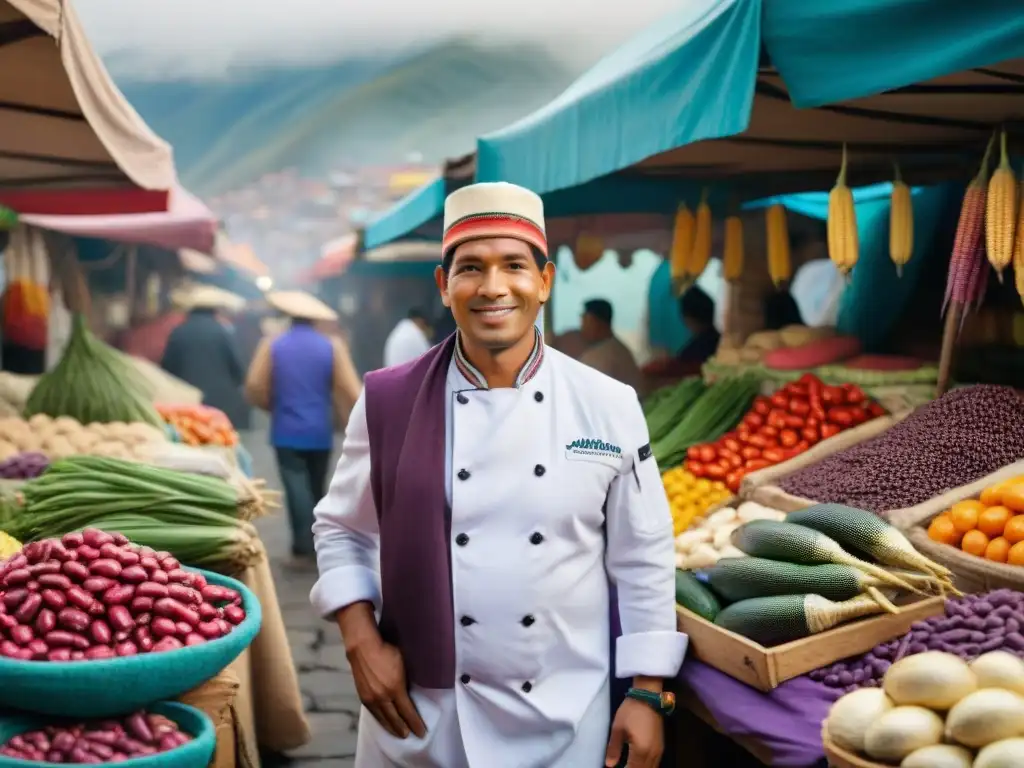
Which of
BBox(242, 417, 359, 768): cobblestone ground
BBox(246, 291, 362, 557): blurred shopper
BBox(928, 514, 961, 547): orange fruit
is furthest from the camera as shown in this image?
BBox(246, 291, 362, 557): blurred shopper

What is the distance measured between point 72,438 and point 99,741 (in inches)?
115

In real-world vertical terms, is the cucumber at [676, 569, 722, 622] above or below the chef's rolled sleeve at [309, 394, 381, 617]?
below

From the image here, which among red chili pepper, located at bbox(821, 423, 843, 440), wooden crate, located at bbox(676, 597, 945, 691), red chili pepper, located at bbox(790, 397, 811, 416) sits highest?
Answer: red chili pepper, located at bbox(790, 397, 811, 416)

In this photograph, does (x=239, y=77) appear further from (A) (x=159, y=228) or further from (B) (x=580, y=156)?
(B) (x=580, y=156)

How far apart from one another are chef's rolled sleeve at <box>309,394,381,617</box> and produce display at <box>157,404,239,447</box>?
11.6 feet

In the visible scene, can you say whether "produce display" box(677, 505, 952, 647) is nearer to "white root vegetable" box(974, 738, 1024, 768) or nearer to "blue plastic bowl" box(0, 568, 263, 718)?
"white root vegetable" box(974, 738, 1024, 768)

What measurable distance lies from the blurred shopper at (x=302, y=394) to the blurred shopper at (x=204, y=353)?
1891mm

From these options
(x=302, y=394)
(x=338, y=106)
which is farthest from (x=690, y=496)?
(x=338, y=106)

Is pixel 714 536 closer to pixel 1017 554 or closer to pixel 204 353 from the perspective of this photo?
pixel 1017 554

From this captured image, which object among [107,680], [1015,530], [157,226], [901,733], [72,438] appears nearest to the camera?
[901,733]

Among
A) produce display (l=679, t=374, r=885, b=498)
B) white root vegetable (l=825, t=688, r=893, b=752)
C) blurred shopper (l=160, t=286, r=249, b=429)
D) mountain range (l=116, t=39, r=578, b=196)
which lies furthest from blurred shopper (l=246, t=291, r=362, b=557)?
mountain range (l=116, t=39, r=578, b=196)

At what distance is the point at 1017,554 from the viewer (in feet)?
9.10

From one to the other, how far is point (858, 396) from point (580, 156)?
161 centimetres

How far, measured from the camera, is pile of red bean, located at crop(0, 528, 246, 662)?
7.20 feet
